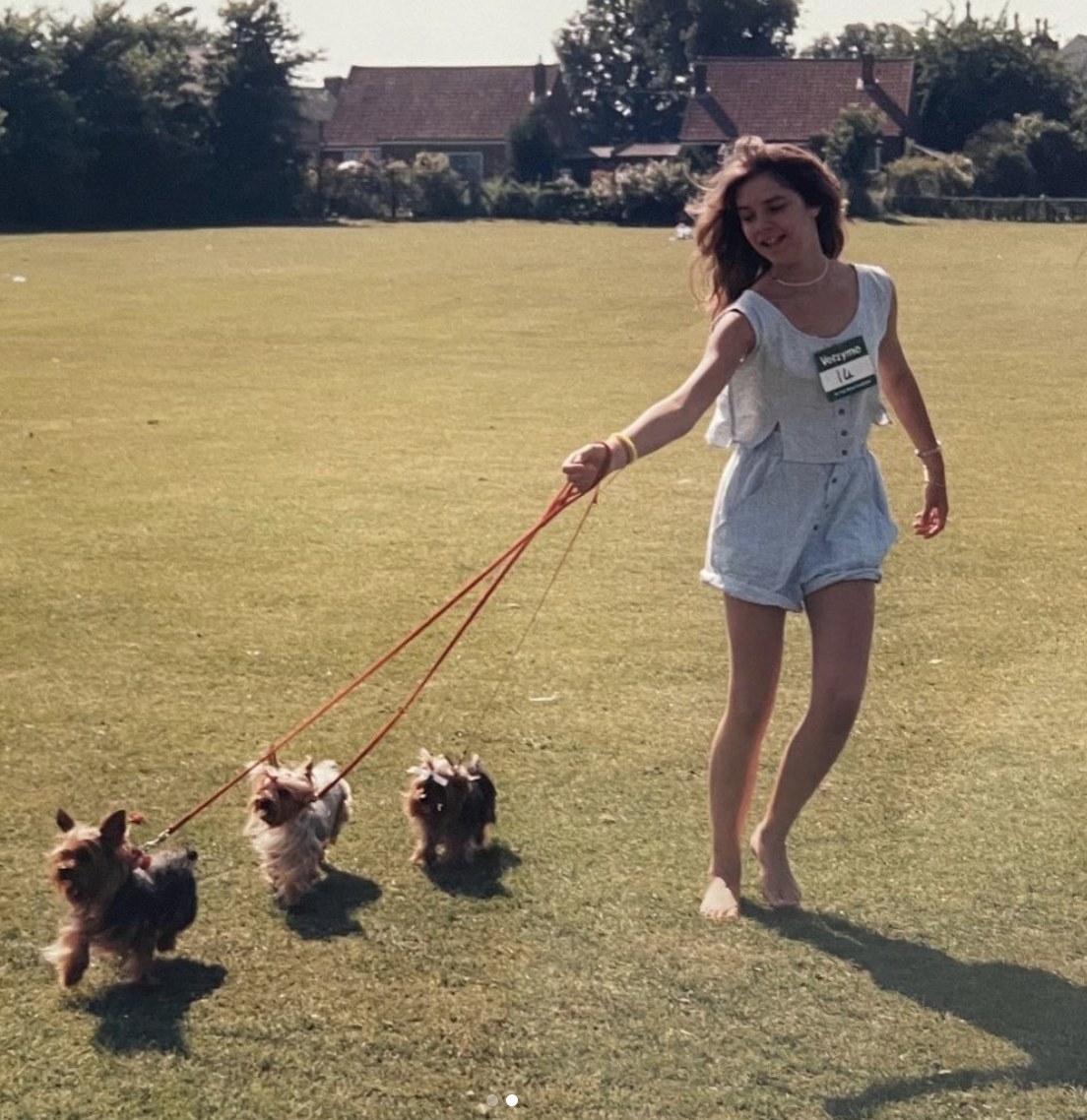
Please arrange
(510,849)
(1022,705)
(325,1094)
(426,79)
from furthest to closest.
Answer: (426,79) < (1022,705) < (510,849) < (325,1094)

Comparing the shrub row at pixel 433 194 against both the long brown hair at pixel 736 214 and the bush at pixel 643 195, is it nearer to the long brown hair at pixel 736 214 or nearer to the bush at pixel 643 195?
the bush at pixel 643 195

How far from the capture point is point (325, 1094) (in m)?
4.36

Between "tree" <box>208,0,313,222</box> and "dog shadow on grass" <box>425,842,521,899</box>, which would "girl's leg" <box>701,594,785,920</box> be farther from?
"tree" <box>208,0,313,222</box>

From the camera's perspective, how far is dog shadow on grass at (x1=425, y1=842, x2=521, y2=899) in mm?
5664

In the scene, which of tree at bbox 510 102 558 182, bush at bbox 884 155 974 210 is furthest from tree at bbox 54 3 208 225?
bush at bbox 884 155 974 210

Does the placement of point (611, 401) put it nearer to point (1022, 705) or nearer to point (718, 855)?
point (1022, 705)

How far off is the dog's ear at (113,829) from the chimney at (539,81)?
331 feet

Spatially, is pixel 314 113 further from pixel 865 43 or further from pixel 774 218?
pixel 774 218

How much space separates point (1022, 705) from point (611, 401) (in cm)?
1027

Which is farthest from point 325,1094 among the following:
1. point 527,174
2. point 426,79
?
point 426,79

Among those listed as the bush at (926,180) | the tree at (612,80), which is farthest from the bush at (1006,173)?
the tree at (612,80)

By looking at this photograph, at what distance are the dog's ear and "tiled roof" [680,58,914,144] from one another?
83.4 metres

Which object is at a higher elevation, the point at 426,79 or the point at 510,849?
the point at 426,79

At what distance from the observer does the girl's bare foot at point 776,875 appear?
18.0 ft
